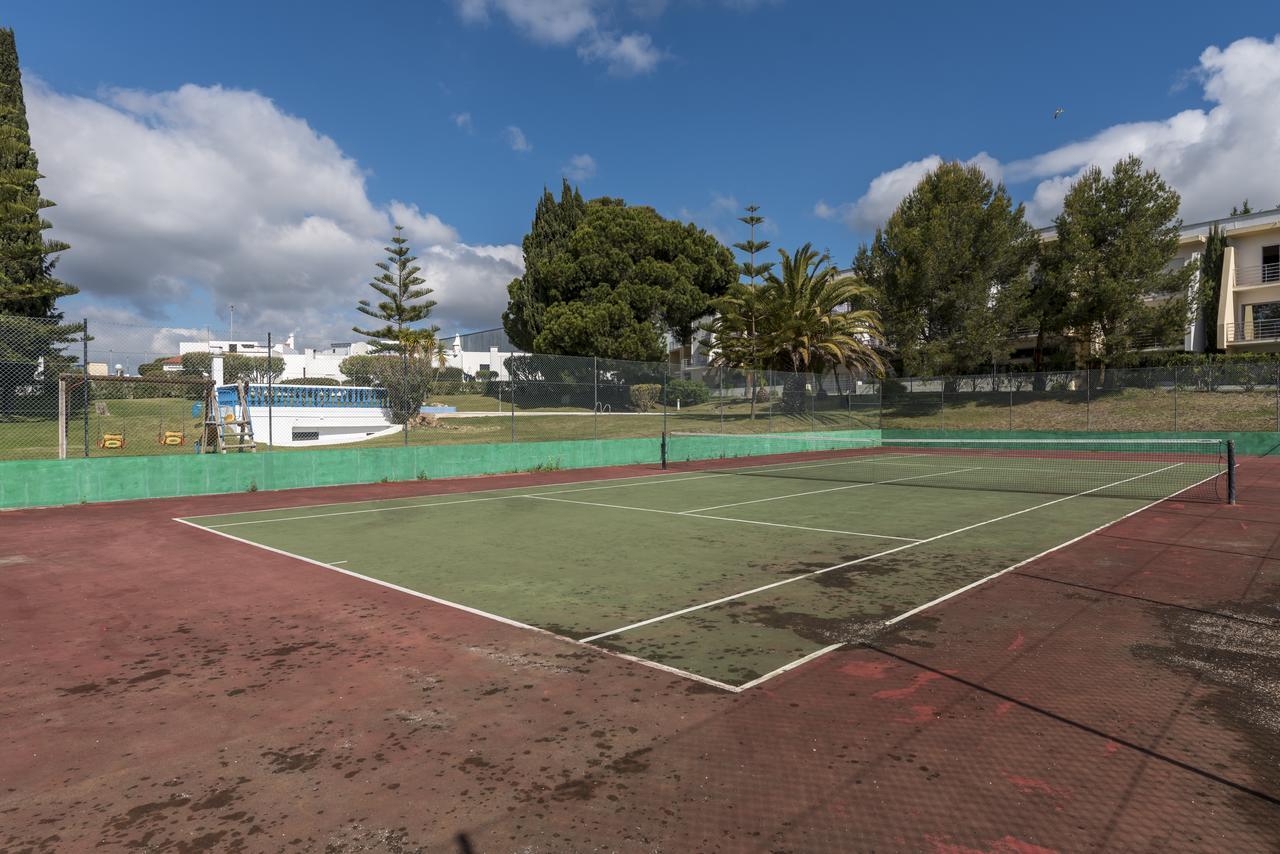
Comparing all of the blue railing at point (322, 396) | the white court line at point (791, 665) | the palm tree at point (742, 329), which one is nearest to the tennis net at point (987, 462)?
the palm tree at point (742, 329)

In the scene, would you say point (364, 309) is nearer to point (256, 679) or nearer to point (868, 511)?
point (868, 511)

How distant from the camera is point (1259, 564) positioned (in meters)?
8.45

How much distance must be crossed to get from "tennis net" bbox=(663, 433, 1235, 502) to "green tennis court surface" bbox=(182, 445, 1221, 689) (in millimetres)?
275

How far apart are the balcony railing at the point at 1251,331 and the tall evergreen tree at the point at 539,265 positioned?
39.5 m

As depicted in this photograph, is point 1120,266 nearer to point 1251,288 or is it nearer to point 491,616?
point 1251,288

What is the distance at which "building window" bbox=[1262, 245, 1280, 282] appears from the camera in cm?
3850

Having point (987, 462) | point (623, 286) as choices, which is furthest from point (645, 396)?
point (623, 286)

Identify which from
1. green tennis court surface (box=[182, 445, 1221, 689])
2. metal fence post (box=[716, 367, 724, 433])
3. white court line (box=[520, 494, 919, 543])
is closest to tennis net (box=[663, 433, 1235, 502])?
green tennis court surface (box=[182, 445, 1221, 689])

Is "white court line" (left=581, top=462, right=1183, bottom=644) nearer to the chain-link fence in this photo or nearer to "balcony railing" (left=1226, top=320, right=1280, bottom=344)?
the chain-link fence

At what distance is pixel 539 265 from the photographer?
156 ft

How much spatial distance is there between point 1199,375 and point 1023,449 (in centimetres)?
893

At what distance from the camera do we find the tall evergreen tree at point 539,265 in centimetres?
4897

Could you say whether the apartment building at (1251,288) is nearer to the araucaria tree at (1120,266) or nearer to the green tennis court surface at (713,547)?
the araucaria tree at (1120,266)

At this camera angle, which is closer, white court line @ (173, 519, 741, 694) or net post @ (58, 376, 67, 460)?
white court line @ (173, 519, 741, 694)
